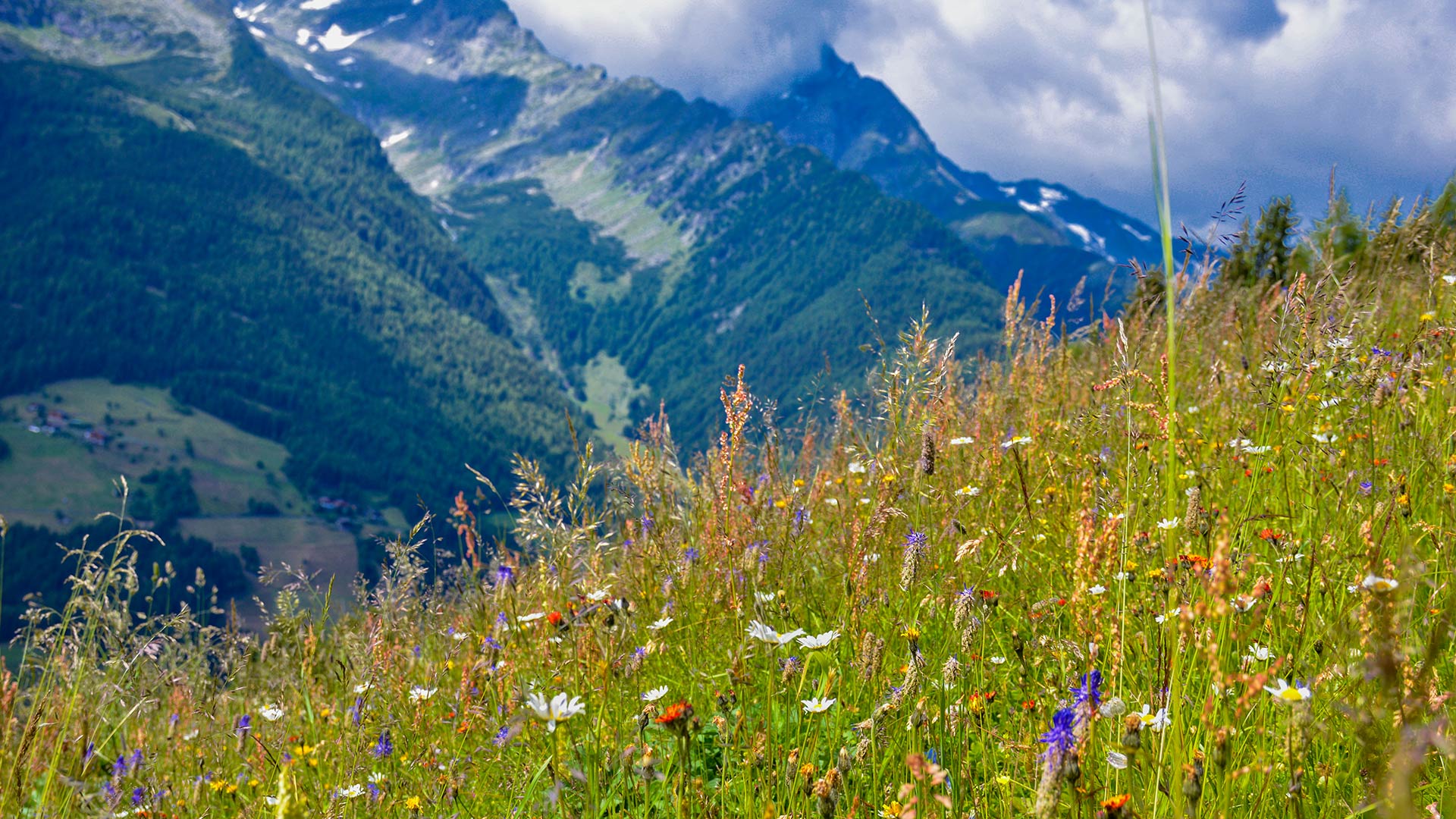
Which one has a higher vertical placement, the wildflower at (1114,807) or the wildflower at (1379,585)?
the wildflower at (1379,585)

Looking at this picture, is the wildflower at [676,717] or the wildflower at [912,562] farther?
the wildflower at [912,562]

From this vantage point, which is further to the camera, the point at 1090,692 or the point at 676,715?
the point at 676,715

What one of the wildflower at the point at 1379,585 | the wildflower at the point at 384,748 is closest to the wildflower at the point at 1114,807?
the wildflower at the point at 1379,585

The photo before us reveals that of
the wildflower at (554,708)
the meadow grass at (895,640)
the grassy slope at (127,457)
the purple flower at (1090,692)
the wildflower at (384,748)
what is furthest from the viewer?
the grassy slope at (127,457)

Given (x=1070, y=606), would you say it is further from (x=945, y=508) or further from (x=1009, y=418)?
(x=1009, y=418)

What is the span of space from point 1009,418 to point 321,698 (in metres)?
4.13

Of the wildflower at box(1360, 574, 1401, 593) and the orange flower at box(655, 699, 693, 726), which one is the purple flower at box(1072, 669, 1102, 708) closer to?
the wildflower at box(1360, 574, 1401, 593)

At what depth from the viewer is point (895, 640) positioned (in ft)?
9.09

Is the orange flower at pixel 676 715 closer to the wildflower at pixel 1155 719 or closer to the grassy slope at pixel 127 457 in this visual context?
the wildflower at pixel 1155 719

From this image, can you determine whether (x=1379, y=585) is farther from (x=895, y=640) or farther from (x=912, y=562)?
(x=895, y=640)

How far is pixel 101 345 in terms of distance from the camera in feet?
647

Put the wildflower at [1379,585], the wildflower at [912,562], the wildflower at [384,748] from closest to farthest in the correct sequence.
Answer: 1. the wildflower at [1379,585]
2. the wildflower at [912,562]
3. the wildflower at [384,748]

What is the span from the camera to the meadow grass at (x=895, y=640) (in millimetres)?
1763

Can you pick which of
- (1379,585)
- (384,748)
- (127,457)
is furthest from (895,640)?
(127,457)
